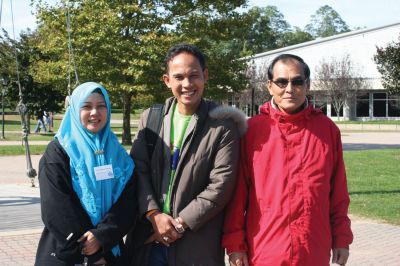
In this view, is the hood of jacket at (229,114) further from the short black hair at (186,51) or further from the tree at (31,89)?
the tree at (31,89)

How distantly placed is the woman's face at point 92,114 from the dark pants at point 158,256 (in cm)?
78

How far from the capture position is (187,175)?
10.5ft

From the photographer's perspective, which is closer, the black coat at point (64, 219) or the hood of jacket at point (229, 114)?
the black coat at point (64, 219)

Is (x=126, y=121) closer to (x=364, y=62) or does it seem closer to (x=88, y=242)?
(x=88, y=242)

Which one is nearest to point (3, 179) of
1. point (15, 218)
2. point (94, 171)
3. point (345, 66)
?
point (15, 218)

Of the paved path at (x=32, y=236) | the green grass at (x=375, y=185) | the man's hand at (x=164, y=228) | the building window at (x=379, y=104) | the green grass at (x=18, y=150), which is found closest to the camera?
the man's hand at (x=164, y=228)

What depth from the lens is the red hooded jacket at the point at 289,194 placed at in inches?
120

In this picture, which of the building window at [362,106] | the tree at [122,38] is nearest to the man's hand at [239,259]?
the tree at [122,38]

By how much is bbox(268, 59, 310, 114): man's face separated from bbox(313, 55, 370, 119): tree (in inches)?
1849

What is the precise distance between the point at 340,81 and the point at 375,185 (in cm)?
3776

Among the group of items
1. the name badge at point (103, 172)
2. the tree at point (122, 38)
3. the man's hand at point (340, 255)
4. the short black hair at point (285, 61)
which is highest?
the tree at point (122, 38)

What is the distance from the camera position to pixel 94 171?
10.4ft

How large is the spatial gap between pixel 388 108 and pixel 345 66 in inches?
218

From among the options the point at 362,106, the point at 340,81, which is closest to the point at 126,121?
the point at 340,81
